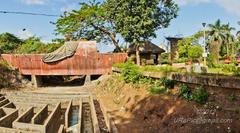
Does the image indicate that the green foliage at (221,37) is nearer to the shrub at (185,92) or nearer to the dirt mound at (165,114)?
the dirt mound at (165,114)

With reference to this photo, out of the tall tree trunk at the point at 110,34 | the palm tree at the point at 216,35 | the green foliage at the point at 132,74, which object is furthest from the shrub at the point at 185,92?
the palm tree at the point at 216,35

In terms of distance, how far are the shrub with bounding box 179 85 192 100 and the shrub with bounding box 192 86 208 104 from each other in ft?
1.13

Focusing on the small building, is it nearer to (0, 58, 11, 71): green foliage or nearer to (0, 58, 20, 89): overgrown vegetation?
(0, 58, 20, 89): overgrown vegetation

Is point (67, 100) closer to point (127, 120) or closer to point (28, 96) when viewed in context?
point (28, 96)

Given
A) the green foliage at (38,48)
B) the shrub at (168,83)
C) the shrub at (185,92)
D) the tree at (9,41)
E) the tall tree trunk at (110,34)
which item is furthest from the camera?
the tree at (9,41)

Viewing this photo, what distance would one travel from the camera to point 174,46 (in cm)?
4281

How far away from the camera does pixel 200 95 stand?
939 centimetres

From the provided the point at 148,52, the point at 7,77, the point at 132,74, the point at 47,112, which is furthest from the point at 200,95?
the point at 148,52

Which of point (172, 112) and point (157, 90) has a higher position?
point (157, 90)

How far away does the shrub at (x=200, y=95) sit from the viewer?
927 centimetres

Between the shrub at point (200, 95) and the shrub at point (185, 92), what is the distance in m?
0.34

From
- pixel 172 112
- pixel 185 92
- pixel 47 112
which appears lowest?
pixel 47 112

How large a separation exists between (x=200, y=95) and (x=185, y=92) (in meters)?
1.06

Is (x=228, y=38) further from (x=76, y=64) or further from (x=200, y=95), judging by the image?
(x=200, y=95)
